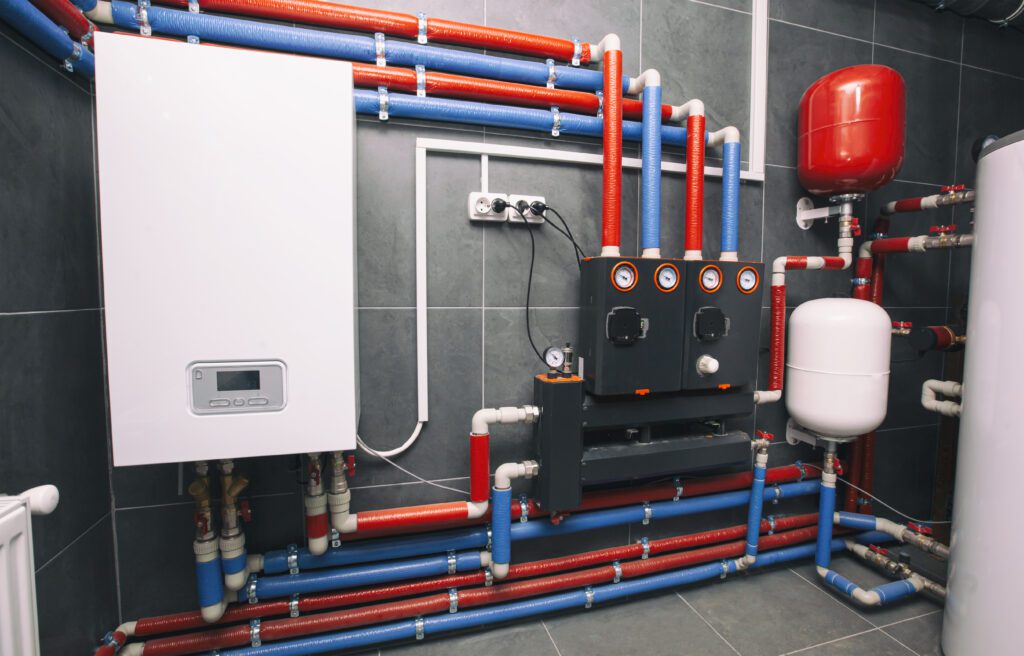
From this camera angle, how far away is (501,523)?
1.20 m

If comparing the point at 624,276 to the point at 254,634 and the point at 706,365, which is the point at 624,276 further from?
the point at 254,634

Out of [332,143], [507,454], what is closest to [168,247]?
[332,143]

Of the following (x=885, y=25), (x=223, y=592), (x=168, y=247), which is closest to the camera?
(x=168, y=247)

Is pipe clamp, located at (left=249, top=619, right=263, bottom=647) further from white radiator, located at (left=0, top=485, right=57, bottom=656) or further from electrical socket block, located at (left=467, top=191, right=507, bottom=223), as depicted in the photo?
electrical socket block, located at (left=467, top=191, right=507, bottom=223)

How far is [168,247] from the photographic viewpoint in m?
0.79

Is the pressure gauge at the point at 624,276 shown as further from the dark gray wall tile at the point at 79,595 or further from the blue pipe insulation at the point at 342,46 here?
the dark gray wall tile at the point at 79,595

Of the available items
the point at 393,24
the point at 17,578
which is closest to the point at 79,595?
the point at 17,578

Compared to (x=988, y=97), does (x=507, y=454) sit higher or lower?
lower

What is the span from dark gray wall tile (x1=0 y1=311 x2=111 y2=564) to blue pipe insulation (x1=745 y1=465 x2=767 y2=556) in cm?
184

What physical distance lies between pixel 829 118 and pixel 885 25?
0.72 m

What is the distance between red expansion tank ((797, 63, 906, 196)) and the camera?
1286mm

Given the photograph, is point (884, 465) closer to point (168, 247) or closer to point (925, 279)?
point (925, 279)

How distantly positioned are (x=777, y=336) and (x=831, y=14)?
120 cm

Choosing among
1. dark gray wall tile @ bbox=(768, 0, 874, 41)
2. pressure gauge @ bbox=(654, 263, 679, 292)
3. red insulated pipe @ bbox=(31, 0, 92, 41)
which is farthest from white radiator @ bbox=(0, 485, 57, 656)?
dark gray wall tile @ bbox=(768, 0, 874, 41)
